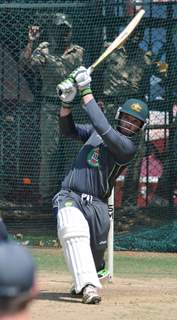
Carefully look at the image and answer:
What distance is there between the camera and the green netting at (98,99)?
11008 millimetres

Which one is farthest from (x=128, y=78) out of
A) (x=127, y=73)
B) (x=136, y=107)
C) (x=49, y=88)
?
(x=136, y=107)

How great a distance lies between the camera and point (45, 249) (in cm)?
1050

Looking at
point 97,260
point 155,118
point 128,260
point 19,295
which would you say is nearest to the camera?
point 19,295

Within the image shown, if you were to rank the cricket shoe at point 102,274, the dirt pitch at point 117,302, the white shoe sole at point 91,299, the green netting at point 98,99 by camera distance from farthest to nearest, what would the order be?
the green netting at point 98,99 → the cricket shoe at point 102,274 → the white shoe sole at point 91,299 → the dirt pitch at point 117,302

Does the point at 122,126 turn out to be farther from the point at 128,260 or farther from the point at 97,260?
the point at 128,260

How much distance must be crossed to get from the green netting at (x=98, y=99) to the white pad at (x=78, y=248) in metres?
4.69

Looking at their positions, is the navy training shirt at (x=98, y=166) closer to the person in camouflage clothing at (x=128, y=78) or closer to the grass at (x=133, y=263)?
the grass at (x=133, y=263)

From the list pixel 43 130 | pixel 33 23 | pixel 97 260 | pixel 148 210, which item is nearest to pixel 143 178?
pixel 148 210

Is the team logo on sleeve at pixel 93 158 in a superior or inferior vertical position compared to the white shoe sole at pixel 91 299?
superior

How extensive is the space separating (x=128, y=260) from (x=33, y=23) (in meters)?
3.53

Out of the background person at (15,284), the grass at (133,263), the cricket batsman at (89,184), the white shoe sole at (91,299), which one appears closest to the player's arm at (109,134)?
the cricket batsman at (89,184)

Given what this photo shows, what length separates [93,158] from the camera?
6426mm

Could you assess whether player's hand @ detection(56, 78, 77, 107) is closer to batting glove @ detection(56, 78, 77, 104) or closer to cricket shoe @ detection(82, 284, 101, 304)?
batting glove @ detection(56, 78, 77, 104)

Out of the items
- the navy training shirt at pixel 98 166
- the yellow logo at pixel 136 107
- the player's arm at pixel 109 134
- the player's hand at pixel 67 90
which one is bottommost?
the navy training shirt at pixel 98 166
